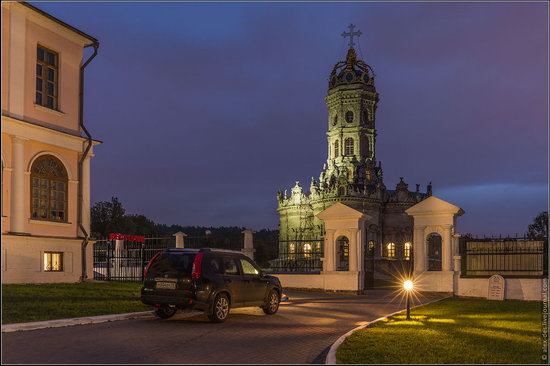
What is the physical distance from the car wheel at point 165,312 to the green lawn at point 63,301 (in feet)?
2.79

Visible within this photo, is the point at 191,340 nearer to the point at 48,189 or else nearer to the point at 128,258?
the point at 48,189

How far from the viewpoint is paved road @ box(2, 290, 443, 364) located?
9.16 metres

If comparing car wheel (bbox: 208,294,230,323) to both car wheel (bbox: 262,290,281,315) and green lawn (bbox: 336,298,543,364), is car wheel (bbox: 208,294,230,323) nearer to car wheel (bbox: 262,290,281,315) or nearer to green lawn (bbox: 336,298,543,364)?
car wheel (bbox: 262,290,281,315)

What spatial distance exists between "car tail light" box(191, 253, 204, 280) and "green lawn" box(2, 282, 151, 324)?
2193 millimetres

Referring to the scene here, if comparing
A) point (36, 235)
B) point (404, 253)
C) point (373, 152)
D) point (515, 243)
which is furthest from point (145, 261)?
point (373, 152)

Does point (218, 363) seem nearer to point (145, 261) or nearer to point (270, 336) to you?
point (270, 336)

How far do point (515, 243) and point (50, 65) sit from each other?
1688 cm

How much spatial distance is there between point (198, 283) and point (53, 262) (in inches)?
355

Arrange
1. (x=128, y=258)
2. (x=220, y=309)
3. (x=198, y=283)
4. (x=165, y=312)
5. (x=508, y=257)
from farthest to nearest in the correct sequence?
(x=128, y=258) → (x=508, y=257) → (x=165, y=312) → (x=220, y=309) → (x=198, y=283)

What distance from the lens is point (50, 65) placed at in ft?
68.4

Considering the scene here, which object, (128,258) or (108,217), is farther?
(108,217)

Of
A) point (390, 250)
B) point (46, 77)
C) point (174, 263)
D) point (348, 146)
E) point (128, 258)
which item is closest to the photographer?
point (174, 263)

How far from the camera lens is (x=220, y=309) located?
13.7m

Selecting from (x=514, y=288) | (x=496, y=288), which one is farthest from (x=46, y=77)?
(x=514, y=288)
